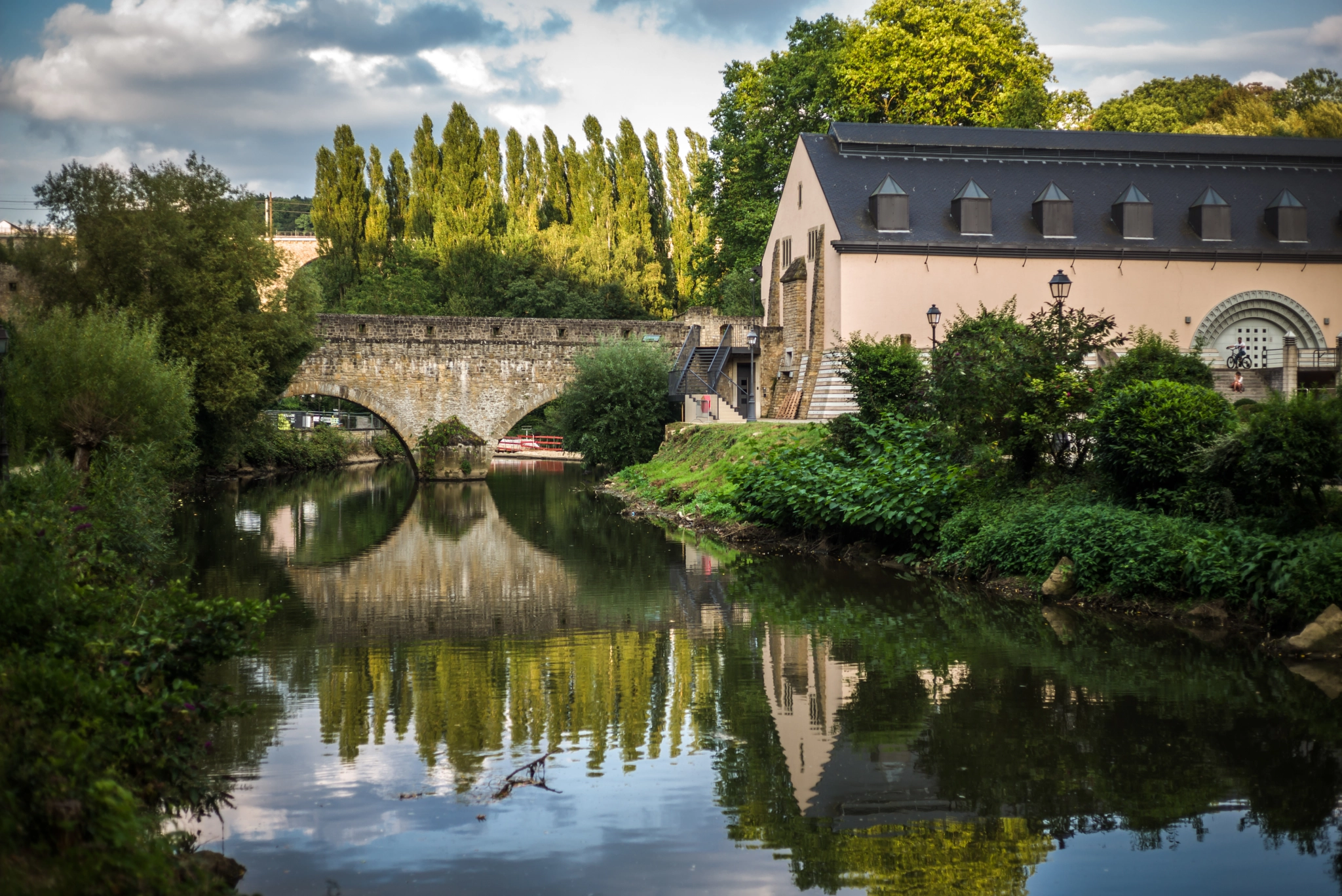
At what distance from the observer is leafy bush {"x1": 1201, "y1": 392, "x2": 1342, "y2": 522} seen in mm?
9969

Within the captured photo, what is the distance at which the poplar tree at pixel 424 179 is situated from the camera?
44188 mm

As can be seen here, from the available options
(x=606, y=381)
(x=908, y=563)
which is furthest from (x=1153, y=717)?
(x=606, y=381)

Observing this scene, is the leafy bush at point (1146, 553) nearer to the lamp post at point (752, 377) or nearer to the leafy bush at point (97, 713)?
the leafy bush at point (97, 713)

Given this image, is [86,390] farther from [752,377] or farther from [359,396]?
[752,377]

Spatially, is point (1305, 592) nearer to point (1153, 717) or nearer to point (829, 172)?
point (1153, 717)

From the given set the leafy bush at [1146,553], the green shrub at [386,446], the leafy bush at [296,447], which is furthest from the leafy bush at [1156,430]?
the green shrub at [386,446]

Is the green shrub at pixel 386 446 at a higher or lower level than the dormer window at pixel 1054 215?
lower

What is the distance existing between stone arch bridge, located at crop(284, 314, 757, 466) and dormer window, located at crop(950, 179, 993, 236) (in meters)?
7.42

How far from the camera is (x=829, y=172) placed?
27.2 metres

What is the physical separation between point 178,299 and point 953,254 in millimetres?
16238

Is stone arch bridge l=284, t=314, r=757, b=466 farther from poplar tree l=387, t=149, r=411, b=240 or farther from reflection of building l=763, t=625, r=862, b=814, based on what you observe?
reflection of building l=763, t=625, r=862, b=814

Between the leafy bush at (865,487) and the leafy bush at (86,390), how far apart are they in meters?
8.40

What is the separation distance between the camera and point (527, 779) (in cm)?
614

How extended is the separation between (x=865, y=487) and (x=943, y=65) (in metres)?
20.4
